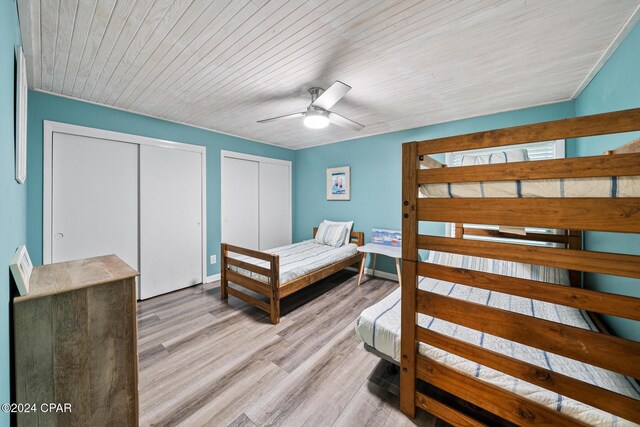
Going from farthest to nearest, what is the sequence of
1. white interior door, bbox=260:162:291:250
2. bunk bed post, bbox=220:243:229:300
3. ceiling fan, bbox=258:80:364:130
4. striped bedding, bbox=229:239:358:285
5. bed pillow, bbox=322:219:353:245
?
white interior door, bbox=260:162:291:250 → bed pillow, bbox=322:219:353:245 → bunk bed post, bbox=220:243:229:300 → striped bedding, bbox=229:239:358:285 → ceiling fan, bbox=258:80:364:130

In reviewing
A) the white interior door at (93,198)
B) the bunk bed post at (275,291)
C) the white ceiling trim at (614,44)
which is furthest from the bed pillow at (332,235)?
the white ceiling trim at (614,44)

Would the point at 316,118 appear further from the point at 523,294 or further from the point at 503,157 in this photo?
the point at 523,294

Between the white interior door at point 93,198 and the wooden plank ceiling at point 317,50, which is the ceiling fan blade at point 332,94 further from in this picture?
the white interior door at point 93,198

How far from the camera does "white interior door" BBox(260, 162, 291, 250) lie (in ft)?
14.7

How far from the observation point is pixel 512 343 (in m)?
1.39

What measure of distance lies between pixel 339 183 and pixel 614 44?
3264 mm

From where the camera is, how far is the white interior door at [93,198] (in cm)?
247

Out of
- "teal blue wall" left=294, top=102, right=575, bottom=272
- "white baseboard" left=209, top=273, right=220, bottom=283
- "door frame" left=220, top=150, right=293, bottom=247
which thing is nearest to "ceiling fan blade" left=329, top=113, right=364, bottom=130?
"teal blue wall" left=294, top=102, right=575, bottom=272

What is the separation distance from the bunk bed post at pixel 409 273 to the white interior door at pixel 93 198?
3276 millimetres

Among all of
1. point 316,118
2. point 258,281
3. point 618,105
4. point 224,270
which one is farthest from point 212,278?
point 618,105

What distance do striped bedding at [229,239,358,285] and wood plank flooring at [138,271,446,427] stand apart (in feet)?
1.46

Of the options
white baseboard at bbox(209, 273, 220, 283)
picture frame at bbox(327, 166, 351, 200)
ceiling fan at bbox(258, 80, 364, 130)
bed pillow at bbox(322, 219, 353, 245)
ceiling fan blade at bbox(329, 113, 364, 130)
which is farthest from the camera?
picture frame at bbox(327, 166, 351, 200)

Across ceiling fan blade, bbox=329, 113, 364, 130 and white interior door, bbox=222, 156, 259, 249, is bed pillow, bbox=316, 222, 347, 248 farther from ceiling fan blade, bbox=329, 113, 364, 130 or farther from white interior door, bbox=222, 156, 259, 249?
ceiling fan blade, bbox=329, 113, 364, 130

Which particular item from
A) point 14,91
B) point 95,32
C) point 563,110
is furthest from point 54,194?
point 563,110
